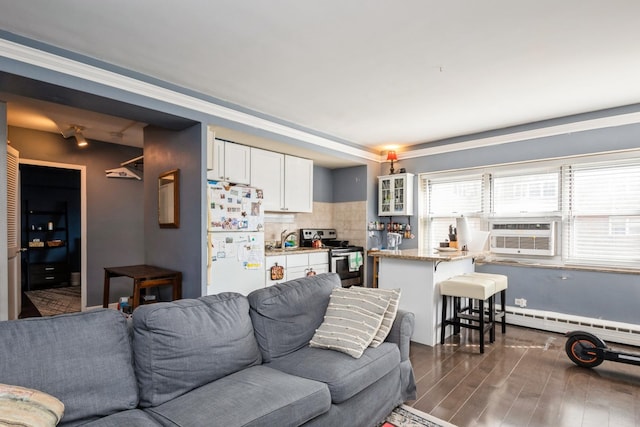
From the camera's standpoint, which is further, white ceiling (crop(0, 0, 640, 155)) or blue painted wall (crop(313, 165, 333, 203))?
blue painted wall (crop(313, 165, 333, 203))

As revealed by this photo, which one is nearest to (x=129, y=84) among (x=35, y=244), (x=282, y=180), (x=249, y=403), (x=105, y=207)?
(x=282, y=180)

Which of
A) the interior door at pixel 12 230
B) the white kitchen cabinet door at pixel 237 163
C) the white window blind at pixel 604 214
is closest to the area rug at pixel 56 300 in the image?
the interior door at pixel 12 230

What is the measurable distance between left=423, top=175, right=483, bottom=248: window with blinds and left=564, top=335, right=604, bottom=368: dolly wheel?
6.78ft

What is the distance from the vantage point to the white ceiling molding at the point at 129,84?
2475 mm

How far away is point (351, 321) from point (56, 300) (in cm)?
582

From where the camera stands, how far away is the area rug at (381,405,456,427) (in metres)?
2.14

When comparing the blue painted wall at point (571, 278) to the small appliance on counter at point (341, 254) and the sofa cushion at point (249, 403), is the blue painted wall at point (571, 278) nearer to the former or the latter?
the small appliance on counter at point (341, 254)

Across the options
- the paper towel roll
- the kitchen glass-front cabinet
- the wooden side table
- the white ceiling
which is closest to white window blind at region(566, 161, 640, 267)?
the white ceiling

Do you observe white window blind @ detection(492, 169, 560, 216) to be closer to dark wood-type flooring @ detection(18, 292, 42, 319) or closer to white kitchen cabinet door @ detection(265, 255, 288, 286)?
white kitchen cabinet door @ detection(265, 255, 288, 286)

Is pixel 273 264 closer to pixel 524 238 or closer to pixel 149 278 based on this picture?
pixel 149 278

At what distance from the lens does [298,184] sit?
5207 mm

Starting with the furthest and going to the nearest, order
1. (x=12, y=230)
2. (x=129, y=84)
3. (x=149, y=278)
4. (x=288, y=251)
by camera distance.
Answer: (x=288, y=251), (x=12, y=230), (x=149, y=278), (x=129, y=84)

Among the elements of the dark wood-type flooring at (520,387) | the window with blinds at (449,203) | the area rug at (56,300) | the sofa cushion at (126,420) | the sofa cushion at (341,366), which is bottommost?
the area rug at (56,300)

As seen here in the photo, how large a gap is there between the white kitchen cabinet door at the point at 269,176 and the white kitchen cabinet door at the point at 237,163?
83mm
